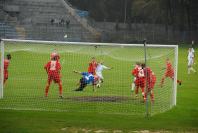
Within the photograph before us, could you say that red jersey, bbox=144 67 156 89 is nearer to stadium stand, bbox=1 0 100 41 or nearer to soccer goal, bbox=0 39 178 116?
soccer goal, bbox=0 39 178 116

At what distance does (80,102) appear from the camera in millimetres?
22594

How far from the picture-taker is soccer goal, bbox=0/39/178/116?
838 inches

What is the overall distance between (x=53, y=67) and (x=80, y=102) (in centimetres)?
175

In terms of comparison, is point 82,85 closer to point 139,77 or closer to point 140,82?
point 139,77

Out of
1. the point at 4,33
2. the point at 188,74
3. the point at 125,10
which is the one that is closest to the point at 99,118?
the point at 188,74

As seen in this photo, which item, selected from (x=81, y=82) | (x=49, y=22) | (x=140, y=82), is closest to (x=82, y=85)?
(x=81, y=82)

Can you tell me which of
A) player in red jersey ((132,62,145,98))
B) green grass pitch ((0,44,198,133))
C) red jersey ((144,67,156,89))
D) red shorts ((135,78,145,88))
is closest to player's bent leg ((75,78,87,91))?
green grass pitch ((0,44,198,133))

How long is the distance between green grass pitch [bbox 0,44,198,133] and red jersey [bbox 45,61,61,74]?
0.96 m

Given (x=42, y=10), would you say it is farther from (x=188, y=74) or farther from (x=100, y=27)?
(x=188, y=74)

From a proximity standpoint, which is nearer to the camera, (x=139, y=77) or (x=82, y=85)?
(x=139, y=77)

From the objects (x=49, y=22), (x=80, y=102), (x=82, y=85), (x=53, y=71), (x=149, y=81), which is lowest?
(x=80, y=102)

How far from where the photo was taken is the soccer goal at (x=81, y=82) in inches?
838

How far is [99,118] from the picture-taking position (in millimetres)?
19375

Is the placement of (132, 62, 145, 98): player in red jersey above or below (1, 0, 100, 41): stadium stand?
below
